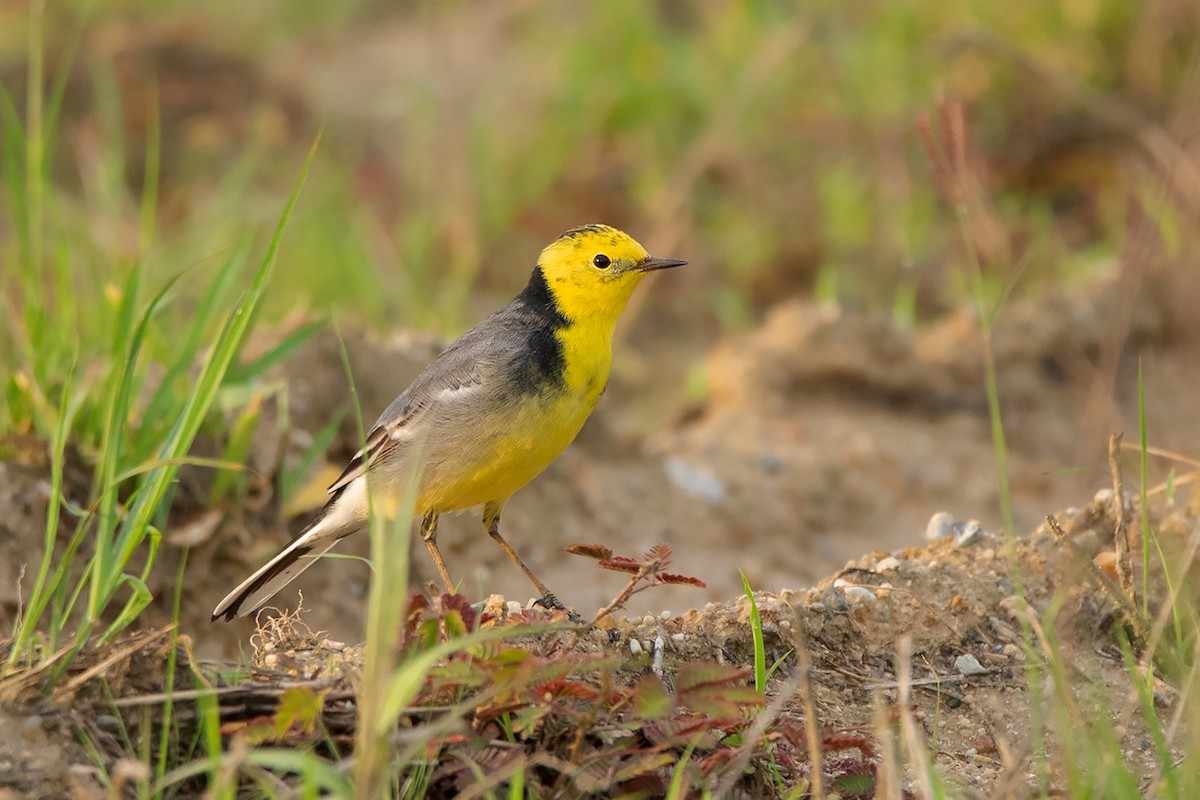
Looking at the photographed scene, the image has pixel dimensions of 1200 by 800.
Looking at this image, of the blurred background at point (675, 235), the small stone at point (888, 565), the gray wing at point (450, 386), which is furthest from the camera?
the blurred background at point (675, 235)

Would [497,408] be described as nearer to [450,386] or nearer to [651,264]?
[450,386]

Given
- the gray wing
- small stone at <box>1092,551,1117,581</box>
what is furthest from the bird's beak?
small stone at <box>1092,551,1117,581</box>

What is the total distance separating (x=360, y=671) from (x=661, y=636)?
36.6 inches

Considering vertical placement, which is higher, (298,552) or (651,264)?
(651,264)

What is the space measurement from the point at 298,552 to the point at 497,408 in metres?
0.88

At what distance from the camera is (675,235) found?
9000mm

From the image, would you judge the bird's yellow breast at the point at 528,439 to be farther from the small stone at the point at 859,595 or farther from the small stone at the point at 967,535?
the small stone at the point at 967,535

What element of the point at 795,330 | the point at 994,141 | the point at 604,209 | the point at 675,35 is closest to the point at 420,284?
the point at 604,209

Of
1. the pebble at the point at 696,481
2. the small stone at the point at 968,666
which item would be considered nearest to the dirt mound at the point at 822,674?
the small stone at the point at 968,666

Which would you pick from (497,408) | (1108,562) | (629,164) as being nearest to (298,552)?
(497,408)

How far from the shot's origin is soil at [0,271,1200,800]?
3.80 m

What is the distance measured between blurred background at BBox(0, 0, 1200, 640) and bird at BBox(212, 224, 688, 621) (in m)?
0.61

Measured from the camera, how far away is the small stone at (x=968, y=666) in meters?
4.02

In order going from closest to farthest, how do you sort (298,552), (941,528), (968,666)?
(968,666), (941,528), (298,552)
